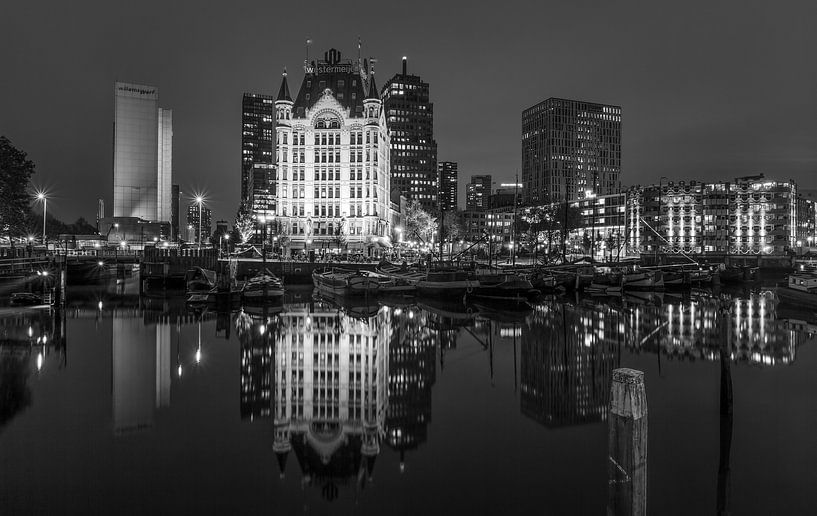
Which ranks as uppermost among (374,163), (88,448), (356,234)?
(374,163)

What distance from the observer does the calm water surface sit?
11086 millimetres

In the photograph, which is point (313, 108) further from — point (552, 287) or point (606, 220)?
point (606, 220)

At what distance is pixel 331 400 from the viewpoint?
1800 centimetres

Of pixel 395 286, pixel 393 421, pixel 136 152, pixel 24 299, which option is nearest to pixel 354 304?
pixel 395 286

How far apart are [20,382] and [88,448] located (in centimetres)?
863

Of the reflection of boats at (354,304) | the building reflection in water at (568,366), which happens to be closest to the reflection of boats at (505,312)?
the building reflection in water at (568,366)

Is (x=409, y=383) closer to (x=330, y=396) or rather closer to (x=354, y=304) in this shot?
(x=330, y=396)

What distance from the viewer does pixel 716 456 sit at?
42.5 ft

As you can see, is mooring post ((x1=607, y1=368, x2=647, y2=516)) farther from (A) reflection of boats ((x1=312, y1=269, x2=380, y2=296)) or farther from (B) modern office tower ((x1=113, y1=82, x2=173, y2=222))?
(B) modern office tower ((x1=113, y1=82, x2=173, y2=222))

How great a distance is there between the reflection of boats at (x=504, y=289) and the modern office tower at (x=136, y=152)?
365 ft

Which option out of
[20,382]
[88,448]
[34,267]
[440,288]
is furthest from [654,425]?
[34,267]

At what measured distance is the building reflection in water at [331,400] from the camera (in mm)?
12695

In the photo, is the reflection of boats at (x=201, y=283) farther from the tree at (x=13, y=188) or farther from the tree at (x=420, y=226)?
the tree at (x=420, y=226)

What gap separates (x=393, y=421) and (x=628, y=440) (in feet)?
29.2
